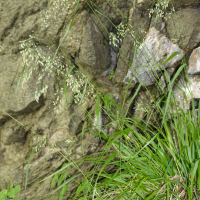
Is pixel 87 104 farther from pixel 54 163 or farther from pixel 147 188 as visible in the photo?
pixel 147 188

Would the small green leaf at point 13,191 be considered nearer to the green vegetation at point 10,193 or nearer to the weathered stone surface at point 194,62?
the green vegetation at point 10,193

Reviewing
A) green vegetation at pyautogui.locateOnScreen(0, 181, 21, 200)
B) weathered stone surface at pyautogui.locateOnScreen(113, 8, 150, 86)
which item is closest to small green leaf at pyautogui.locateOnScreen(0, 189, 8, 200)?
green vegetation at pyautogui.locateOnScreen(0, 181, 21, 200)

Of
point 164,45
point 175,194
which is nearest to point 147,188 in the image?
point 175,194

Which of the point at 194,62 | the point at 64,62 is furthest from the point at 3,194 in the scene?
the point at 194,62

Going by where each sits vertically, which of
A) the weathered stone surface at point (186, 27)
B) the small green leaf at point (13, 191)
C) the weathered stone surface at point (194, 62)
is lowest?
the small green leaf at point (13, 191)

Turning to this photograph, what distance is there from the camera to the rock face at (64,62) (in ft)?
5.12

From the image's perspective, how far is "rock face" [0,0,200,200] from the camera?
156 cm

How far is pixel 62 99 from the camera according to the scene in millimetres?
1701

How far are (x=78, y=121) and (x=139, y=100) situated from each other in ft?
2.09

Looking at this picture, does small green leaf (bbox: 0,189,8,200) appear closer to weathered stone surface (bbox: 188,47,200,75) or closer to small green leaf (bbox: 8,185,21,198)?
small green leaf (bbox: 8,185,21,198)

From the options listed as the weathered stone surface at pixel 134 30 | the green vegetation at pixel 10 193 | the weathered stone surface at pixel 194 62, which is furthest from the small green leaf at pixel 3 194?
the weathered stone surface at pixel 194 62

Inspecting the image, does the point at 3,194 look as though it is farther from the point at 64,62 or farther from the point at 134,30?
the point at 134,30

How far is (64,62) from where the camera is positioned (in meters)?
1.65

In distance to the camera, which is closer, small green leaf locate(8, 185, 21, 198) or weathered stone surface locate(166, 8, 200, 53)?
weathered stone surface locate(166, 8, 200, 53)
